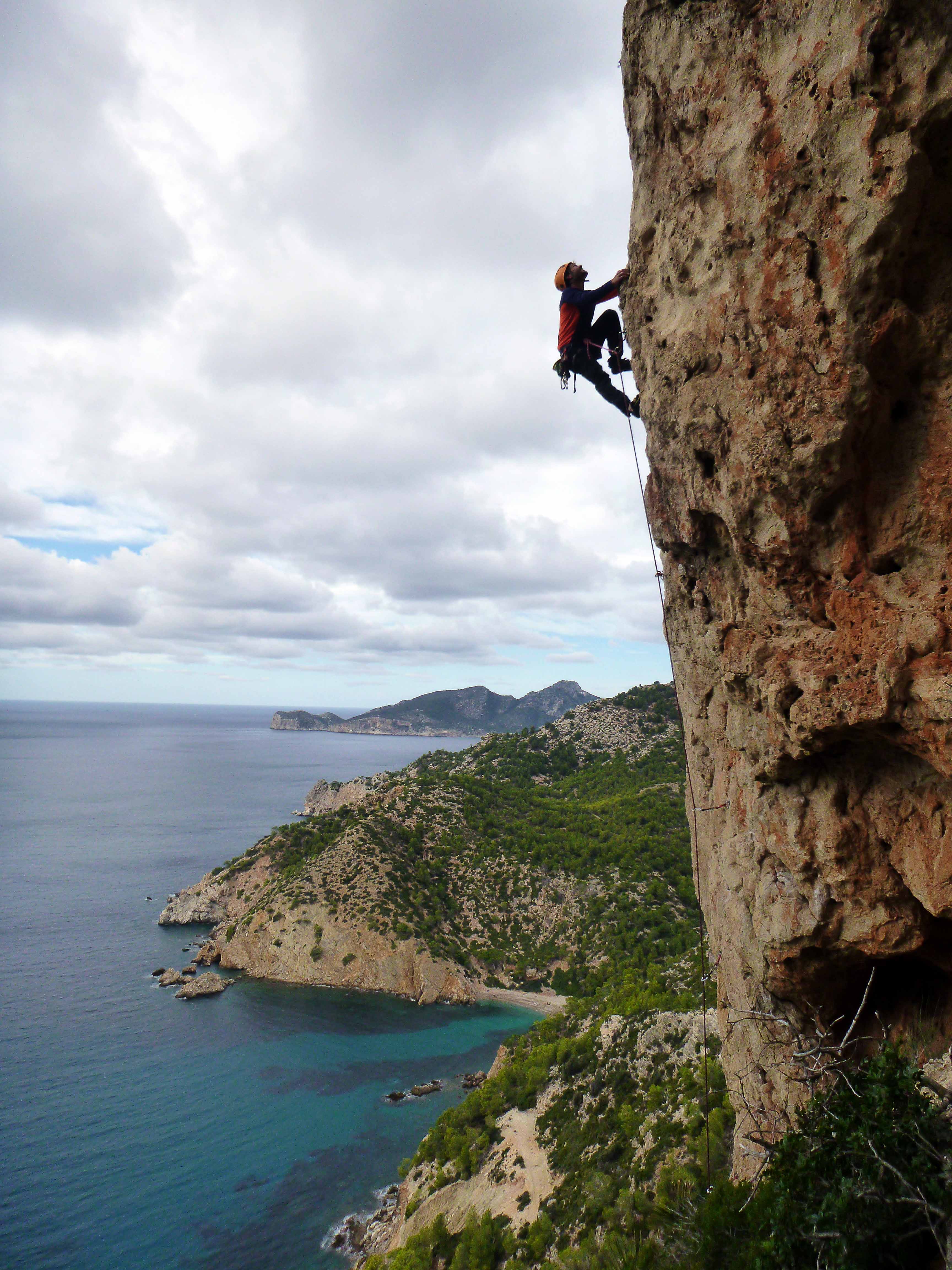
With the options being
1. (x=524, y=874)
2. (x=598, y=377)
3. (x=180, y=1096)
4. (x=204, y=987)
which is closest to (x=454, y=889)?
(x=524, y=874)

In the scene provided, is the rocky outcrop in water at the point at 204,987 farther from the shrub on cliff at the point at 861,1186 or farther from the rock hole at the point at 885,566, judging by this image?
the rock hole at the point at 885,566

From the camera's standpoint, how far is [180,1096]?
125 ft

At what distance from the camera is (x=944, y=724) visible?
5.32 meters

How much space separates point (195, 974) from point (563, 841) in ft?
110

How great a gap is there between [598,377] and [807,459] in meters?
4.94

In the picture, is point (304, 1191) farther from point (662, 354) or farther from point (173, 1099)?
point (662, 354)

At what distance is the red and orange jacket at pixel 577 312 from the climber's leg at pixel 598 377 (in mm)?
185

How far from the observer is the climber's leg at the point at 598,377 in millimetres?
10047

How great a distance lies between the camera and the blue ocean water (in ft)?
93.1

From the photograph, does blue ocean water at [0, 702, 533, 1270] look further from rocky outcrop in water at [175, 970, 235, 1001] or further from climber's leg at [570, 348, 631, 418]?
climber's leg at [570, 348, 631, 418]

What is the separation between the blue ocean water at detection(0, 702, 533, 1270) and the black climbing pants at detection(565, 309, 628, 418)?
34.5 m

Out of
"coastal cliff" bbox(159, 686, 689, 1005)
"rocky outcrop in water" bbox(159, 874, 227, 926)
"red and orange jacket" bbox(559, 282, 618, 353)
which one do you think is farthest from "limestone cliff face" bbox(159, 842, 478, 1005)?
"red and orange jacket" bbox(559, 282, 618, 353)

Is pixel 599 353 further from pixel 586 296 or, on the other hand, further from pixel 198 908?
pixel 198 908

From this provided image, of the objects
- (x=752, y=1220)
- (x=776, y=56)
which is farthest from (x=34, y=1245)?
(x=776, y=56)
